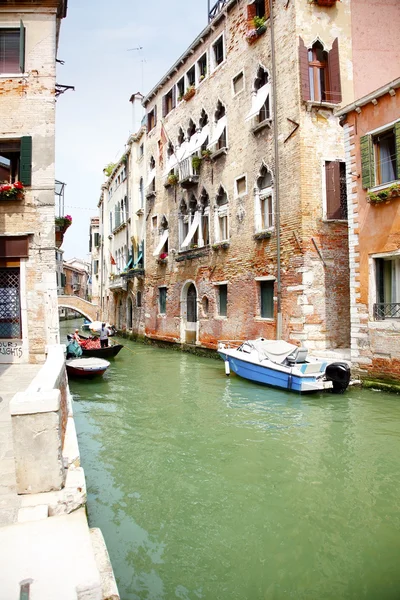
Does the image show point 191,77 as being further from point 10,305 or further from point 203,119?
point 10,305

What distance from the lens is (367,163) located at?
9.52 meters

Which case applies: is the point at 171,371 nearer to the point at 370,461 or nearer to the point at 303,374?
the point at 303,374

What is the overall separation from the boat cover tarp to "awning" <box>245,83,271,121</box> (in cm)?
640

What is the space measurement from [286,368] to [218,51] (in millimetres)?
11664

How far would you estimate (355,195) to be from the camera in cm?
991

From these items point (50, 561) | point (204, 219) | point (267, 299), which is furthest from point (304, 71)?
point (50, 561)

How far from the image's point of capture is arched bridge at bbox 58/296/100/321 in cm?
2858

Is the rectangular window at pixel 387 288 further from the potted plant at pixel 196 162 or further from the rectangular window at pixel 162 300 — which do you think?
the rectangular window at pixel 162 300

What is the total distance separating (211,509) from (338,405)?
478 centimetres

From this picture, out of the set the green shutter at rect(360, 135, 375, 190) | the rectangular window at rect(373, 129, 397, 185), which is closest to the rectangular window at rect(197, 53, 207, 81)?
the green shutter at rect(360, 135, 375, 190)

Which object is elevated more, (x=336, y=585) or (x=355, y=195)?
(x=355, y=195)

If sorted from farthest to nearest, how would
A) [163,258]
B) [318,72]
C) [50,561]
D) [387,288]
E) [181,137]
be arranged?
[163,258]
[181,137]
[318,72]
[387,288]
[50,561]

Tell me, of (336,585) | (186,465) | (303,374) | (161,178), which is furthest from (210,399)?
(161,178)

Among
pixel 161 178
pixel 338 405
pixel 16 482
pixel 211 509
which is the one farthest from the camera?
pixel 161 178
